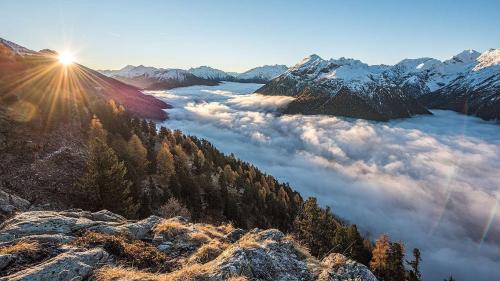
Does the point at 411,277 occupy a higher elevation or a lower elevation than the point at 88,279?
lower

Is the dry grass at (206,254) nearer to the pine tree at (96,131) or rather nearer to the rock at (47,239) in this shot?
the rock at (47,239)

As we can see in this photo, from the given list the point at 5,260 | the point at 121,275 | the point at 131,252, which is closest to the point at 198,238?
the point at 131,252

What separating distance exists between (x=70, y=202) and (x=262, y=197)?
233 feet

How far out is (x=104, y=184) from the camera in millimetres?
47938

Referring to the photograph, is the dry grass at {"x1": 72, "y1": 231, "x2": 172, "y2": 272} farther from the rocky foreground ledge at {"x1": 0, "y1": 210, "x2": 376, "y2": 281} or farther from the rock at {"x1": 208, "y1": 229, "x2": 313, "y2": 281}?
the rock at {"x1": 208, "y1": 229, "x2": 313, "y2": 281}

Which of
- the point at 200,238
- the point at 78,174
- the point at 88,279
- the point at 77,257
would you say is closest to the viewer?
the point at 88,279

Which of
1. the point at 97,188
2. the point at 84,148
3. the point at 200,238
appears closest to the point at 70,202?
the point at 97,188

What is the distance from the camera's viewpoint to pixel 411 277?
70188 millimetres

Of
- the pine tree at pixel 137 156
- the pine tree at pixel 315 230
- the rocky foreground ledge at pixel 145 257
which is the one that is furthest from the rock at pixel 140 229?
the pine tree at pixel 137 156

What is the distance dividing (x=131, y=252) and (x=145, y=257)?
0.73m

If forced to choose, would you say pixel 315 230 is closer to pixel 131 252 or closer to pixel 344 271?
pixel 344 271

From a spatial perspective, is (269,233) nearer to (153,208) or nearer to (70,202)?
(70,202)

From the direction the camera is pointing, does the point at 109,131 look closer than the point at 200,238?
No

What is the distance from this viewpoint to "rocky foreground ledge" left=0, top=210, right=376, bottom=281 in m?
13.5
